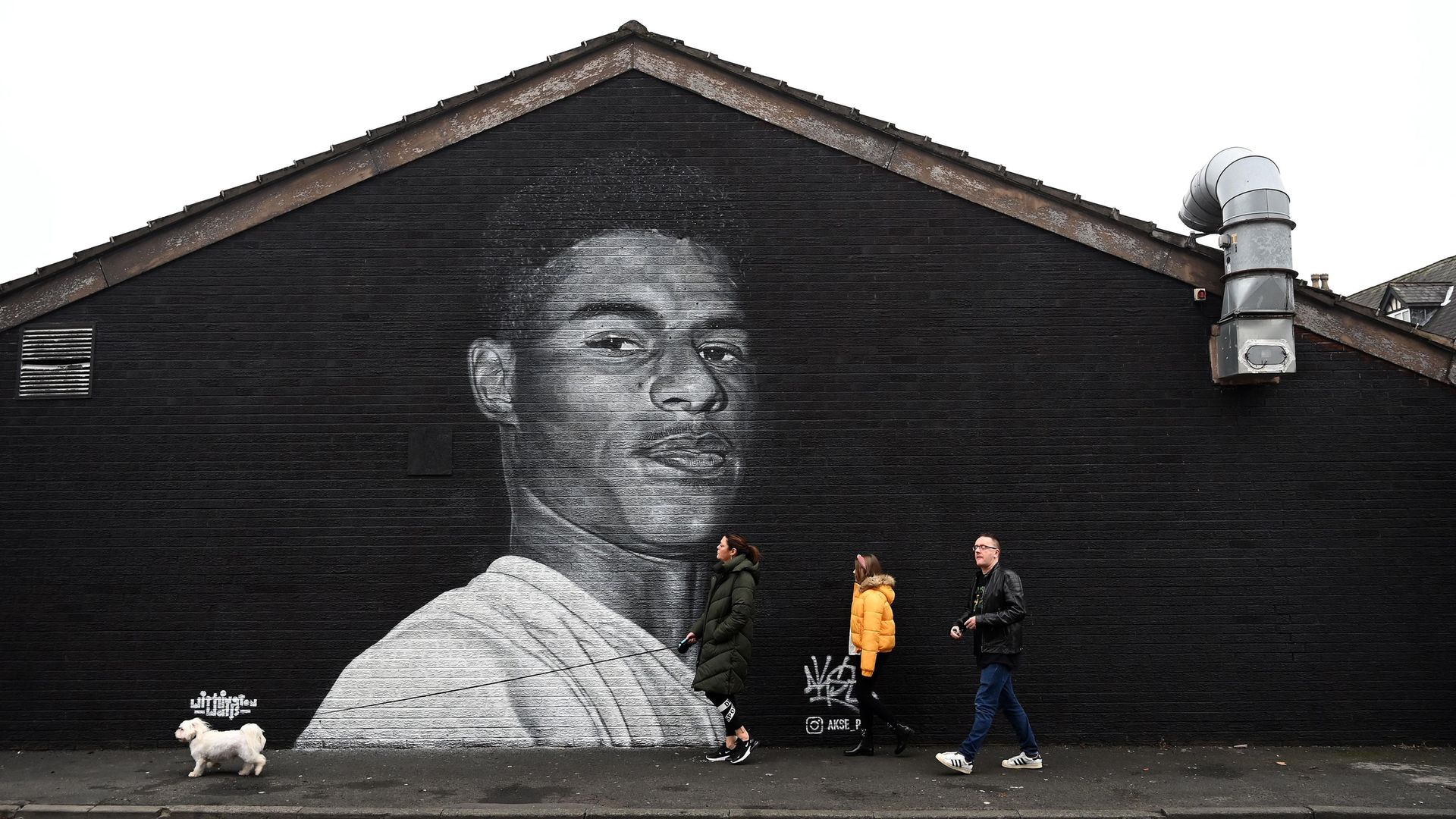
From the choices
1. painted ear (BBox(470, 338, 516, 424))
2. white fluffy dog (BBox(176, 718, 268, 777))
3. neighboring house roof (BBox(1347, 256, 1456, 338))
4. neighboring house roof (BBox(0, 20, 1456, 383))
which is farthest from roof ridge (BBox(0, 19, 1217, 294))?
neighboring house roof (BBox(1347, 256, 1456, 338))

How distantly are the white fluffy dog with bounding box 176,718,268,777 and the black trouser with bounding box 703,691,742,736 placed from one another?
3487 mm

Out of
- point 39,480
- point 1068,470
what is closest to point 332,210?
point 39,480

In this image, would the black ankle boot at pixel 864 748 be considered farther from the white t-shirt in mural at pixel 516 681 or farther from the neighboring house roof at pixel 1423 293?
the neighboring house roof at pixel 1423 293

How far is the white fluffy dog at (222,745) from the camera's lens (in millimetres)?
7832

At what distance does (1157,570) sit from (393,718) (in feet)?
21.9

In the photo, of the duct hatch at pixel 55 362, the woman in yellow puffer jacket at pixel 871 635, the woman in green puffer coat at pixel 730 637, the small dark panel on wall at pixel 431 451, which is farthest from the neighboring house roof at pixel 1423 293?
the duct hatch at pixel 55 362

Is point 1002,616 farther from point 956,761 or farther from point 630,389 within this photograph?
point 630,389

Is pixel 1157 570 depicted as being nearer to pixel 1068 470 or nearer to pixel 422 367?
pixel 1068 470

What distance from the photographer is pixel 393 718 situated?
28.8 ft

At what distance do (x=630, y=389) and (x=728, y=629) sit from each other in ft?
7.64

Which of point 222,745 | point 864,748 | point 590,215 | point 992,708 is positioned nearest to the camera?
point 992,708

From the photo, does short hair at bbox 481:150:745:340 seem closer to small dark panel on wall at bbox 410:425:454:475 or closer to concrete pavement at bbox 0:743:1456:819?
small dark panel on wall at bbox 410:425:454:475

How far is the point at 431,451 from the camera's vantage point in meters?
9.00

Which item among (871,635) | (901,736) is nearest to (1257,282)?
(871,635)
